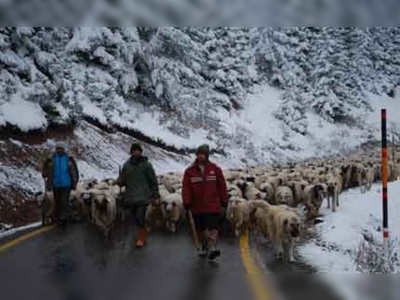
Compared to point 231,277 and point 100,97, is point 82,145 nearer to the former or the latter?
point 100,97

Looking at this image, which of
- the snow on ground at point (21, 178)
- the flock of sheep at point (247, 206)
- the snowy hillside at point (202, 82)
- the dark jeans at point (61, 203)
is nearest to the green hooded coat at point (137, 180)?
the flock of sheep at point (247, 206)

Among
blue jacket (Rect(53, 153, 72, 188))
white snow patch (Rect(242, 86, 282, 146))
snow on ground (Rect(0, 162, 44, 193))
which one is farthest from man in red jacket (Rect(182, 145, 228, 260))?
white snow patch (Rect(242, 86, 282, 146))

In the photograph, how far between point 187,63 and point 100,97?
9242 mm

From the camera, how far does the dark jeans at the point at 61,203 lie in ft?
37.0

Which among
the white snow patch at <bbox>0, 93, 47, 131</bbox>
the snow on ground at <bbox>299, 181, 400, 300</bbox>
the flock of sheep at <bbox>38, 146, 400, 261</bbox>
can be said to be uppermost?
the white snow patch at <bbox>0, 93, 47, 131</bbox>

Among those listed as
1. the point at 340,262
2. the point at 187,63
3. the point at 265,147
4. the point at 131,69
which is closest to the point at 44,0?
the point at 340,262

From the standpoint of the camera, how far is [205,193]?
7461 millimetres

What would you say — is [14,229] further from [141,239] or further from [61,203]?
[141,239]

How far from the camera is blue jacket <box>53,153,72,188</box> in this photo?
441 inches

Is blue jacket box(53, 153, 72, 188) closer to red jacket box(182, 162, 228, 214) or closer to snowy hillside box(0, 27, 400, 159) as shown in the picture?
snowy hillside box(0, 27, 400, 159)

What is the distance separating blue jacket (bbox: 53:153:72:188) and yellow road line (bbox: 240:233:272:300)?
12.4 feet

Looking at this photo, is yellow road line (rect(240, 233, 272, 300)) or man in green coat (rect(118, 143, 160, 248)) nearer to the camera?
yellow road line (rect(240, 233, 272, 300))

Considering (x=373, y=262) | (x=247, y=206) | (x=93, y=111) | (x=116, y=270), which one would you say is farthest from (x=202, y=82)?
(x=116, y=270)

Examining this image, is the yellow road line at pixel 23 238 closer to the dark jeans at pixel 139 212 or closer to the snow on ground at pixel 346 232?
the dark jeans at pixel 139 212
